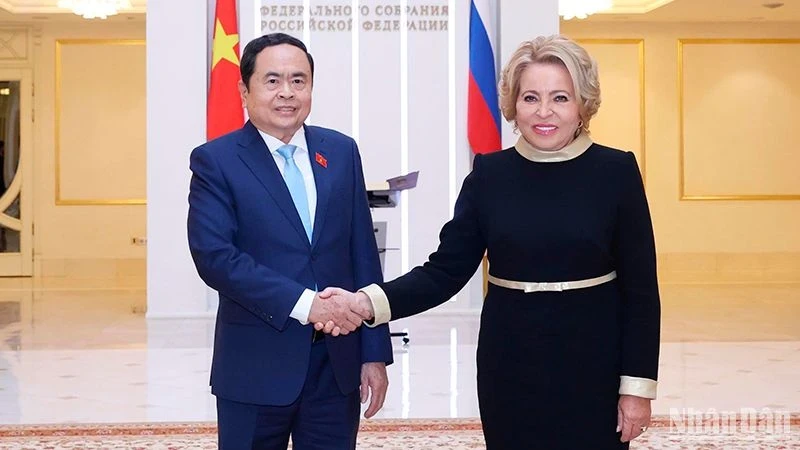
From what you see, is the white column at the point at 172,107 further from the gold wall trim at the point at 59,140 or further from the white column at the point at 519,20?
the gold wall trim at the point at 59,140

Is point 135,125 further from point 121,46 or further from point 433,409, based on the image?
point 433,409

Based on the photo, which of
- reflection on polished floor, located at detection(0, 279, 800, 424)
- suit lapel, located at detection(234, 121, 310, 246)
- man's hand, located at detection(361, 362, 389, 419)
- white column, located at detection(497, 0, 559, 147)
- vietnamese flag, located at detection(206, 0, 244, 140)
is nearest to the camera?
suit lapel, located at detection(234, 121, 310, 246)

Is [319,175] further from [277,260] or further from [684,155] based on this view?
[684,155]

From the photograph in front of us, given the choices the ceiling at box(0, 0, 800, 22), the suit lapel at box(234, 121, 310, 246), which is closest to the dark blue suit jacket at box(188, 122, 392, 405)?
the suit lapel at box(234, 121, 310, 246)

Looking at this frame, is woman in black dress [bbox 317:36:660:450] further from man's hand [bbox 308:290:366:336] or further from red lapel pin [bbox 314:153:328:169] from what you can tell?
red lapel pin [bbox 314:153:328:169]

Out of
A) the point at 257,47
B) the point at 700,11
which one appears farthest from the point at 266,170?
the point at 700,11

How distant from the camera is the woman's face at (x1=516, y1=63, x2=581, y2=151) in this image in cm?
270

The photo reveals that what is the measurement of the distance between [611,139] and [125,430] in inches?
451

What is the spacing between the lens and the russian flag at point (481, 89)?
1058cm

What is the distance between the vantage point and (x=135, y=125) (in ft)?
52.3

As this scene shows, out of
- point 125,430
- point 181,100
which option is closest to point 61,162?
point 181,100

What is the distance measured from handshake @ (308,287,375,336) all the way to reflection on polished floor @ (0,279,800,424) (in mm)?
3031

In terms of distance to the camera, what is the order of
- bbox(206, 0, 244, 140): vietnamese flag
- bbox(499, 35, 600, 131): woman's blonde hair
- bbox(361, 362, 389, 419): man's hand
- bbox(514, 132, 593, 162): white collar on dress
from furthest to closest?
bbox(206, 0, 244, 140): vietnamese flag < bbox(361, 362, 389, 419): man's hand < bbox(514, 132, 593, 162): white collar on dress < bbox(499, 35, 600, 131): woman's blonde hair

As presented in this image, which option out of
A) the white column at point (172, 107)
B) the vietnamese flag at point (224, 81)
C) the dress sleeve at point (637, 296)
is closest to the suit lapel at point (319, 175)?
the dress sleeve at point (637, 296)
